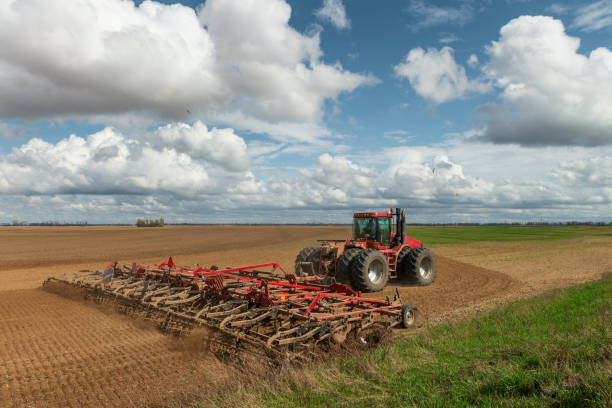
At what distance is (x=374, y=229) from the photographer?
11859 mm

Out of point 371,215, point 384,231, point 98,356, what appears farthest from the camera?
point 384,231

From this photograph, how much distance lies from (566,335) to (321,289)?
14.2 feet

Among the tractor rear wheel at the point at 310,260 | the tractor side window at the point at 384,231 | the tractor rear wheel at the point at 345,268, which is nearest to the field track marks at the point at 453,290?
the tractor rear wheel at the point at 345,268

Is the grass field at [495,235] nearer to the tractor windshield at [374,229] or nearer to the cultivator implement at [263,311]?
the tractor windshield at [374,229]

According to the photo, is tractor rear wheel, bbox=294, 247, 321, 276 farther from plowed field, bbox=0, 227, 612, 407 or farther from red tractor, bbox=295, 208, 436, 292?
plowed field, bbox=0, 227, 612, 407

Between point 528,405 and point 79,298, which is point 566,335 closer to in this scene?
point 528,405

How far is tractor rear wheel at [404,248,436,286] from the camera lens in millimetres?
11797

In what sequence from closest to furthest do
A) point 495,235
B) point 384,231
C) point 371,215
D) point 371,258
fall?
point 371,258 < point 371,215 < point 384,231 < point 495,235

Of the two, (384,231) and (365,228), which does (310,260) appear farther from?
(384,231)

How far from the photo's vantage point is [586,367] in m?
3.90

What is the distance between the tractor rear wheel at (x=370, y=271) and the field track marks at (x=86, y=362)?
534 cm

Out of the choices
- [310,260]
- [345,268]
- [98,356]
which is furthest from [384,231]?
[98,356]

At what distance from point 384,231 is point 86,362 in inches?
348

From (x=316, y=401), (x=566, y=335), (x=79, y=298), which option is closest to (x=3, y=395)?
(x=316, y=401)
